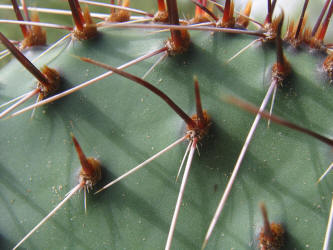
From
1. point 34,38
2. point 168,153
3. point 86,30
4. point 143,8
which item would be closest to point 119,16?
point 86,30

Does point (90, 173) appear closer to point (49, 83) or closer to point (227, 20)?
point (49, 83)

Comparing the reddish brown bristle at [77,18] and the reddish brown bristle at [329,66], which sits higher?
the reddish brown bristle at [77,18]

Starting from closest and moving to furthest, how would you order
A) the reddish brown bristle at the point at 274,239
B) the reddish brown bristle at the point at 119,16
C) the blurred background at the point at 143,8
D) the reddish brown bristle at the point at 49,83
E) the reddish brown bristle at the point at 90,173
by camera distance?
the reddish brown bristle at the point at 274,239 → the reddish brown bristle at the point at 90,173 → the reddish brown bristle at the point at 49,83 → the reddish brown bristle at the point at 119,16 → the blurred background at the point at 143,8

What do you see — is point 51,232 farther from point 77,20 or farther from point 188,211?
point 77,20

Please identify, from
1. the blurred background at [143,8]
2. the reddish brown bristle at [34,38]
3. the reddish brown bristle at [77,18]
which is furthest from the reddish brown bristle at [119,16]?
the blurred background at [143,8]

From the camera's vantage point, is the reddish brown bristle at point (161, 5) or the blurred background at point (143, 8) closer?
the reddish brown bristle at point (161, 5)

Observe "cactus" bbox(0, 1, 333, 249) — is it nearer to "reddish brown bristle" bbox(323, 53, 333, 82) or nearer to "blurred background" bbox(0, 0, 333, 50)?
"reddish brown bristle" bbox(323, 53, 333, 82)

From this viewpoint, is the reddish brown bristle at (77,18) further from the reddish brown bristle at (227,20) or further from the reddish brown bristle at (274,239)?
the reddish brown bristle at (274,239)

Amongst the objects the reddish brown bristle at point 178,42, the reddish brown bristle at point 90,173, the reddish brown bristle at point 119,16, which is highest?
the reddish brown bristle at point 119,16

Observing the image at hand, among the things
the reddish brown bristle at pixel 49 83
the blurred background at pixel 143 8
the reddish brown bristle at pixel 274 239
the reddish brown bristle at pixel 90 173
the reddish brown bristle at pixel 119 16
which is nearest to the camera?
the reddish brown bristle at pixel 274 239
